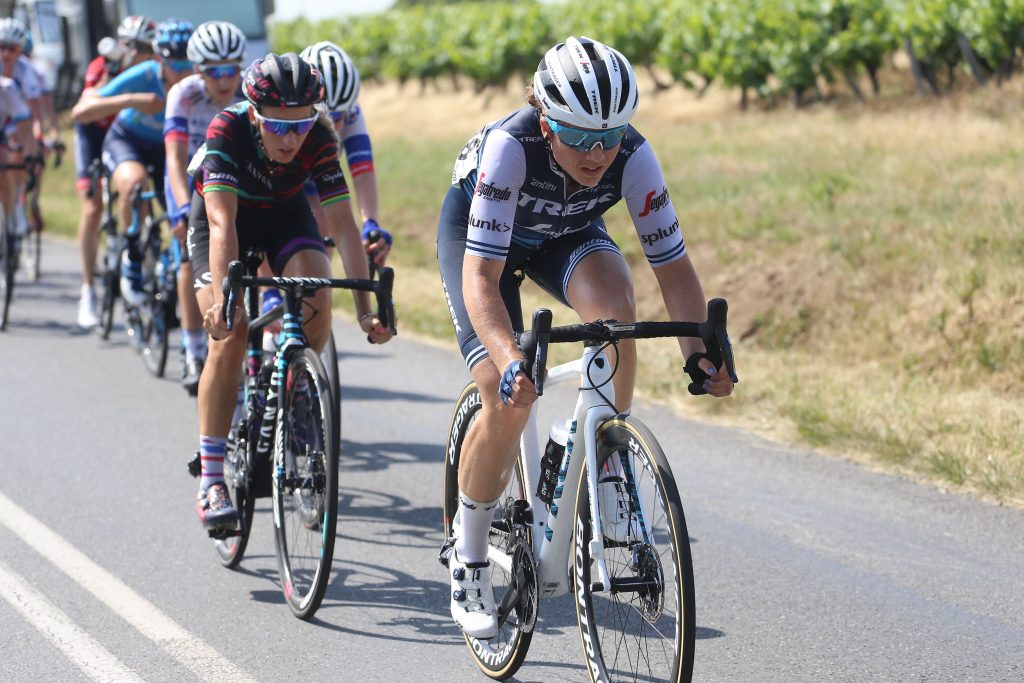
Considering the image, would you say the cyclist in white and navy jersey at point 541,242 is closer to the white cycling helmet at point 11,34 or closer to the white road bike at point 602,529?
the white road bike at point 602,529

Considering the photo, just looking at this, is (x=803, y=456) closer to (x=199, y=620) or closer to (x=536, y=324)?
(x=199, y=620)

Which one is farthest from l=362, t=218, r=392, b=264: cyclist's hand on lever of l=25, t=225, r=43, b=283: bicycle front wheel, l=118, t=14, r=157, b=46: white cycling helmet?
l=25, t=225, r=43, b=283: bicycle front wheel

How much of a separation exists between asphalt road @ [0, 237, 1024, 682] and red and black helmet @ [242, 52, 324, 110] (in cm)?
195

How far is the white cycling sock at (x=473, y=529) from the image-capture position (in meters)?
4.60

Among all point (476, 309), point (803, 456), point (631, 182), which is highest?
point (631, 182)

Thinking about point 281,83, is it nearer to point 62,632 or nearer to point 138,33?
point 62,632

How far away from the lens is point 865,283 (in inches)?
404

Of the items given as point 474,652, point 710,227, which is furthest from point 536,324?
point 710,227

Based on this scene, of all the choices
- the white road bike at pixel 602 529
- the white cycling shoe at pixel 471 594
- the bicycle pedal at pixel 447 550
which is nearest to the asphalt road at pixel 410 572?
the white cycling shoe at pixel 471 594

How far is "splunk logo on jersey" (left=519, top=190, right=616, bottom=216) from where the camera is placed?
4.46 meters

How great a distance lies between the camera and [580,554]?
4.15 metres

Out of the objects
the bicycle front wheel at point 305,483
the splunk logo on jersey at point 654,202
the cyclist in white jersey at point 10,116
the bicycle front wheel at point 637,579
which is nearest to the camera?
the bicycle front wheel at point 637,579

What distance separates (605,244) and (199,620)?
2.09 m

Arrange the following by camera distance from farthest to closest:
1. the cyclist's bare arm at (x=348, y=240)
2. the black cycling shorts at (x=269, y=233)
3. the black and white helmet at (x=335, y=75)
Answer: the black and white helmet at (x=335, y=75), the black cycling shorts at (x=269, y=233), the cyclist's bare arm at (x=348, y=240)
